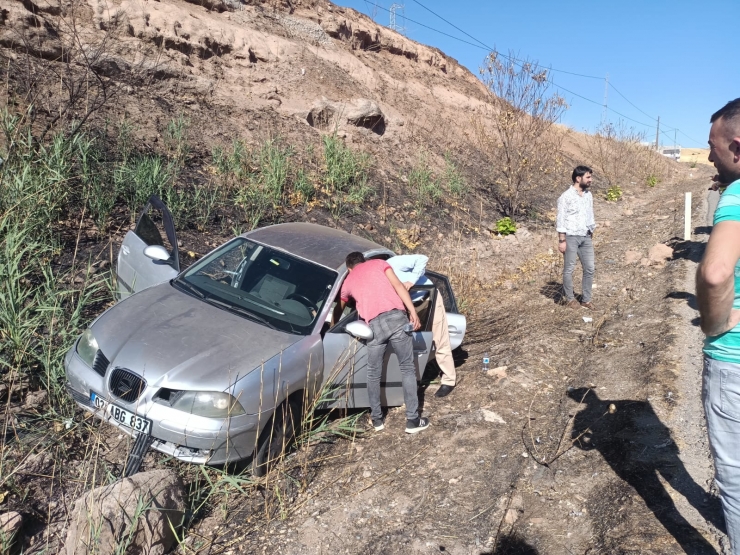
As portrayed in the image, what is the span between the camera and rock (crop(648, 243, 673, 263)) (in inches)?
436

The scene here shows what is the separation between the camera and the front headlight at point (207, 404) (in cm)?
365

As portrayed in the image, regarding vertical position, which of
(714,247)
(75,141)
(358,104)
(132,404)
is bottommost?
(132,404)

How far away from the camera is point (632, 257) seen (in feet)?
38.5

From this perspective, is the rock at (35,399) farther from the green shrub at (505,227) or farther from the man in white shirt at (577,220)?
the green shrub at (505,227)

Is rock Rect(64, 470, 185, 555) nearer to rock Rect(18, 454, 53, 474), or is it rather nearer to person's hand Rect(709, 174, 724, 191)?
rock Rect(18, 454, 53, 474)

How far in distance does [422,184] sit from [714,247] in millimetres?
11511

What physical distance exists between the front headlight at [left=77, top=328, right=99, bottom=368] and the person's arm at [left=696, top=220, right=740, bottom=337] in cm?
370

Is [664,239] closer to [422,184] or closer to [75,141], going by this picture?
[422,184]

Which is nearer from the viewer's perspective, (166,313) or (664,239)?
(166,313)

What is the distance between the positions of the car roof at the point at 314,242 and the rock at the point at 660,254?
759 centimetres

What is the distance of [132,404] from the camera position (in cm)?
369

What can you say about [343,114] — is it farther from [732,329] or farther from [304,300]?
[732,329]

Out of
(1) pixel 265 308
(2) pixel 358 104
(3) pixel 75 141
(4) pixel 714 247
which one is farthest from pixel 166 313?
(2) pixel 358 104

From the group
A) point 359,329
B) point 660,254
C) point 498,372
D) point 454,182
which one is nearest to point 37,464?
point 359,329
